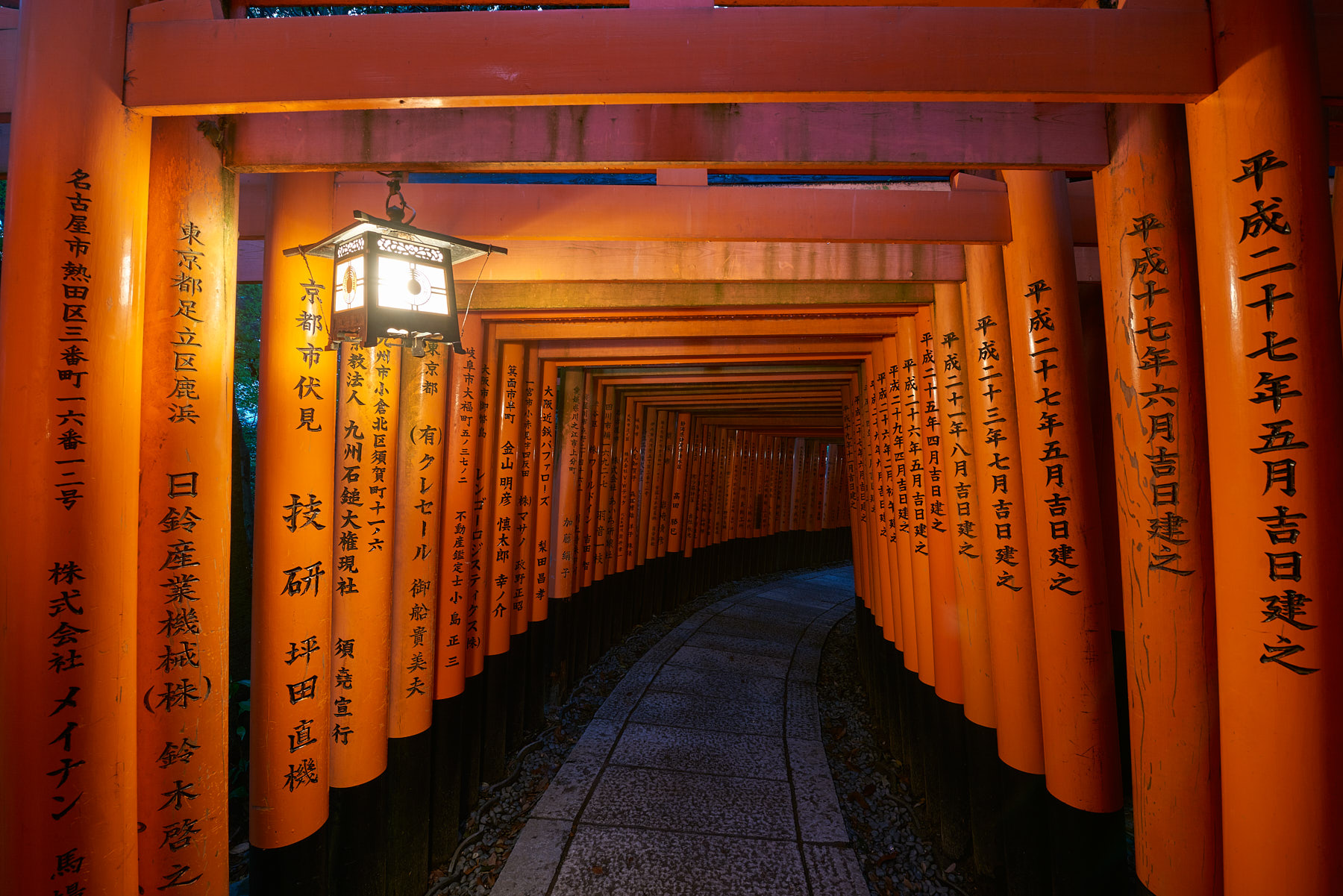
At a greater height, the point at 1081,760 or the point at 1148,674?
the point at 1148,674

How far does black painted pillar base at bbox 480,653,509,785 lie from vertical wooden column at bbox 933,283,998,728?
14.5 feet

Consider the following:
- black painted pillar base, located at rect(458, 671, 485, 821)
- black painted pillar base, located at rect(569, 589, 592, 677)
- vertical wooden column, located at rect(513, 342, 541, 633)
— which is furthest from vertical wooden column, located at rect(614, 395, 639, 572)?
black painted pillar base, located at rect(458, 671, 485, 821)

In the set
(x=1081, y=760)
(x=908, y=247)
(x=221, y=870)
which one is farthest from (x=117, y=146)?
(x=1081, y=760)

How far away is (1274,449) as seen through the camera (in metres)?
2.07

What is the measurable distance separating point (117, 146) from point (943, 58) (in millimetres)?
3080

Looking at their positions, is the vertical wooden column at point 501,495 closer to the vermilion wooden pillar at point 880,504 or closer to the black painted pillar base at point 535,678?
the black painted pillar base at point 535,678

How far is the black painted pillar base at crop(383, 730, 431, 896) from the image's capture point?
4.43 metres

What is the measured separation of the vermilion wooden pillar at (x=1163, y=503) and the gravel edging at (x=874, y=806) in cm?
286

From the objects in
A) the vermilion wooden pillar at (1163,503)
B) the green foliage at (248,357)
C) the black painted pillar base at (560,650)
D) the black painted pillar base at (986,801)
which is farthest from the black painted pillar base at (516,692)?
the green foliage at (248,357)

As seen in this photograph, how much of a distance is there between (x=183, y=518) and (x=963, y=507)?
4.65 m

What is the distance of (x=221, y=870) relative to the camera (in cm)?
280

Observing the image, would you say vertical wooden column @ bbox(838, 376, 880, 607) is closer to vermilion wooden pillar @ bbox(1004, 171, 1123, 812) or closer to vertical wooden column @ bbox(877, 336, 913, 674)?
vertical wooden column @ bbox(877, 336, 913, 674)

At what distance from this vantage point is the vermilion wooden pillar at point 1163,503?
2451mm

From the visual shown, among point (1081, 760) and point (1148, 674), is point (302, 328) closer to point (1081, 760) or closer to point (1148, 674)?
point (1148, 674)
